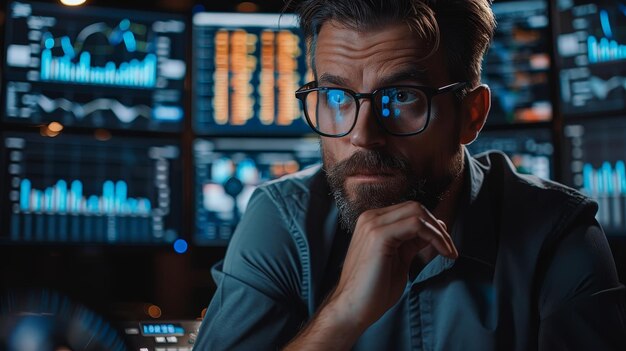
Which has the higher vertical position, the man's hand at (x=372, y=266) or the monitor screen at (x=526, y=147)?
the monitor screen at (x=526, y=147)

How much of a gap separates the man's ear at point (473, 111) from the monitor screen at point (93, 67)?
1.14 meters

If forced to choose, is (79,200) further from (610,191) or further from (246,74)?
(610,191)

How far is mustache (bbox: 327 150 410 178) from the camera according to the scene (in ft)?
3.56

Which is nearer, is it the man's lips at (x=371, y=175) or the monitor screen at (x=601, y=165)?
the man's lips at (x=371, y=175)

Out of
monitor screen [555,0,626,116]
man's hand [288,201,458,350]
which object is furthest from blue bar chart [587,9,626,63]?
man's hand [288,201,458,350]

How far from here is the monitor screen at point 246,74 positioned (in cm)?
223

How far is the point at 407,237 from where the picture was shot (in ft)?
3.32

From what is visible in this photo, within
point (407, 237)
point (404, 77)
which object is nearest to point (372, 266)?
point (407, 237)

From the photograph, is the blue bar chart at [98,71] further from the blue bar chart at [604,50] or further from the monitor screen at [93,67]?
the blue bar chart at [604,50]

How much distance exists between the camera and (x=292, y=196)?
1257 millimetres

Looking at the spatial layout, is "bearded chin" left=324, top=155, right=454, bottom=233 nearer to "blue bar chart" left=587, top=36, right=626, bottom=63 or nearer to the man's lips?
the man's lips

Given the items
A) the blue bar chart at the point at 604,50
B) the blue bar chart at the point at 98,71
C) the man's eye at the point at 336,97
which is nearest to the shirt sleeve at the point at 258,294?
the man's eye at the point at 336,97

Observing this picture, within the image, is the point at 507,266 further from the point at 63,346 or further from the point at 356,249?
the point at 63,346

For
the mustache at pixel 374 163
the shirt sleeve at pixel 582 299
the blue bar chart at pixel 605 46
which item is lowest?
the shirt sleeve at pixel 582 299
